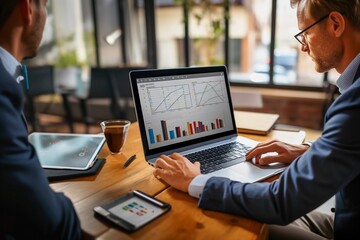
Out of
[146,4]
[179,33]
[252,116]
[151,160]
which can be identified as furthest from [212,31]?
[151,160]

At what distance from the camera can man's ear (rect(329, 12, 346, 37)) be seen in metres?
0.98

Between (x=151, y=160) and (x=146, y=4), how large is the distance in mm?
4243

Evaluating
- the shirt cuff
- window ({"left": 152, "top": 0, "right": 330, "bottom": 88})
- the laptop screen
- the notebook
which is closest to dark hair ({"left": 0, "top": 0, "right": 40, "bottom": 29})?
the laptop screen

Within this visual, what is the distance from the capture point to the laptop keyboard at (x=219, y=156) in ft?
3.57

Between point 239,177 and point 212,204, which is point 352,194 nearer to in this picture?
point 239,177

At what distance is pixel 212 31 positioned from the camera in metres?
4.20

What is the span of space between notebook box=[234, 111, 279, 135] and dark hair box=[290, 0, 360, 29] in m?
0.62

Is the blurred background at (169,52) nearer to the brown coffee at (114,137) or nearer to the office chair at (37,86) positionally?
the office chair at (37,86)

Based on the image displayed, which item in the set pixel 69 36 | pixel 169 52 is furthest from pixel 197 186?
pixel 69 36

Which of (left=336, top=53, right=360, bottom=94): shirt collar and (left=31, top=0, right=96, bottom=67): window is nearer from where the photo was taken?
(left=336, top=53, right=360, bottom=94): shirt collar

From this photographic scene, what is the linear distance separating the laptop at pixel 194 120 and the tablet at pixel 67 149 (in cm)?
22

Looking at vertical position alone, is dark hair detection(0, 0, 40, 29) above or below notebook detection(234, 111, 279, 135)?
above

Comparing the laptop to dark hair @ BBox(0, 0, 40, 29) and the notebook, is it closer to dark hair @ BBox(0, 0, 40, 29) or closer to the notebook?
the notebook

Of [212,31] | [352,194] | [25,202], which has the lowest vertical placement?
[352,194]
